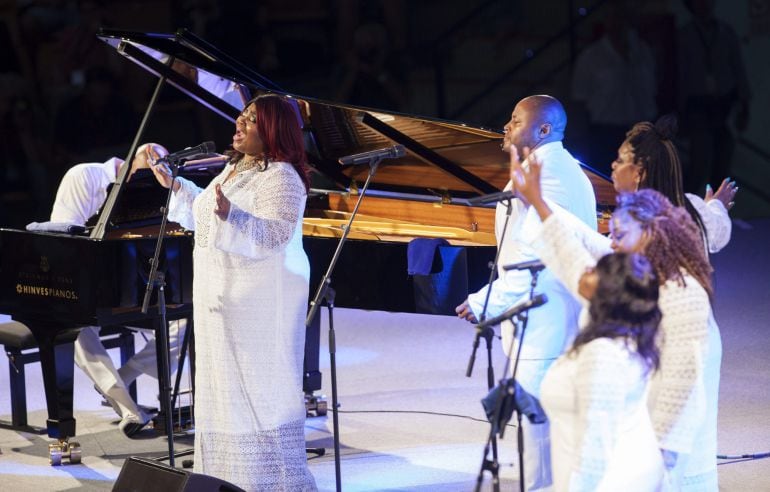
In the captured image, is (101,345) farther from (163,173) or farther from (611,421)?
(611,421)

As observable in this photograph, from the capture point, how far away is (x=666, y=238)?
11.0 feet

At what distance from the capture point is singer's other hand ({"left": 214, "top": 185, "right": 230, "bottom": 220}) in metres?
4.54

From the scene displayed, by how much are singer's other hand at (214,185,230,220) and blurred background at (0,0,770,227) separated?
7.22 metres

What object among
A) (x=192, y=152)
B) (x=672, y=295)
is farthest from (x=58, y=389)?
(x=672, y=295)

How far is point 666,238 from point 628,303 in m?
0.23

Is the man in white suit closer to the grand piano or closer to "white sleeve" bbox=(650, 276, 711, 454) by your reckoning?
the grand piano

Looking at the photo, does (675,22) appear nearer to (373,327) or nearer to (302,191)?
(373,327)

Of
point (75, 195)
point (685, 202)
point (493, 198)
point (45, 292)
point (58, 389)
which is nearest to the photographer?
point (493, 198)

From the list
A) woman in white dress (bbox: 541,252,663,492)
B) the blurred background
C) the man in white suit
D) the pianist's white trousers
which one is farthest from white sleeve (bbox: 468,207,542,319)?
the blurred background

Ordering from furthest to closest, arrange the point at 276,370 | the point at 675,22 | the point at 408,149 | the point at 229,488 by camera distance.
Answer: the point at 675,22 → the point at 408,149 → the point at 276,370 → the point at 229,488

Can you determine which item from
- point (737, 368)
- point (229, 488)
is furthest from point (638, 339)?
point (737, 368)

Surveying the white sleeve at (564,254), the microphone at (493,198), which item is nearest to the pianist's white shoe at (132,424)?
the microphone at (493,198)

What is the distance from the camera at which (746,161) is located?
12430mm

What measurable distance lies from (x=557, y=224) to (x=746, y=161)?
958 cm
